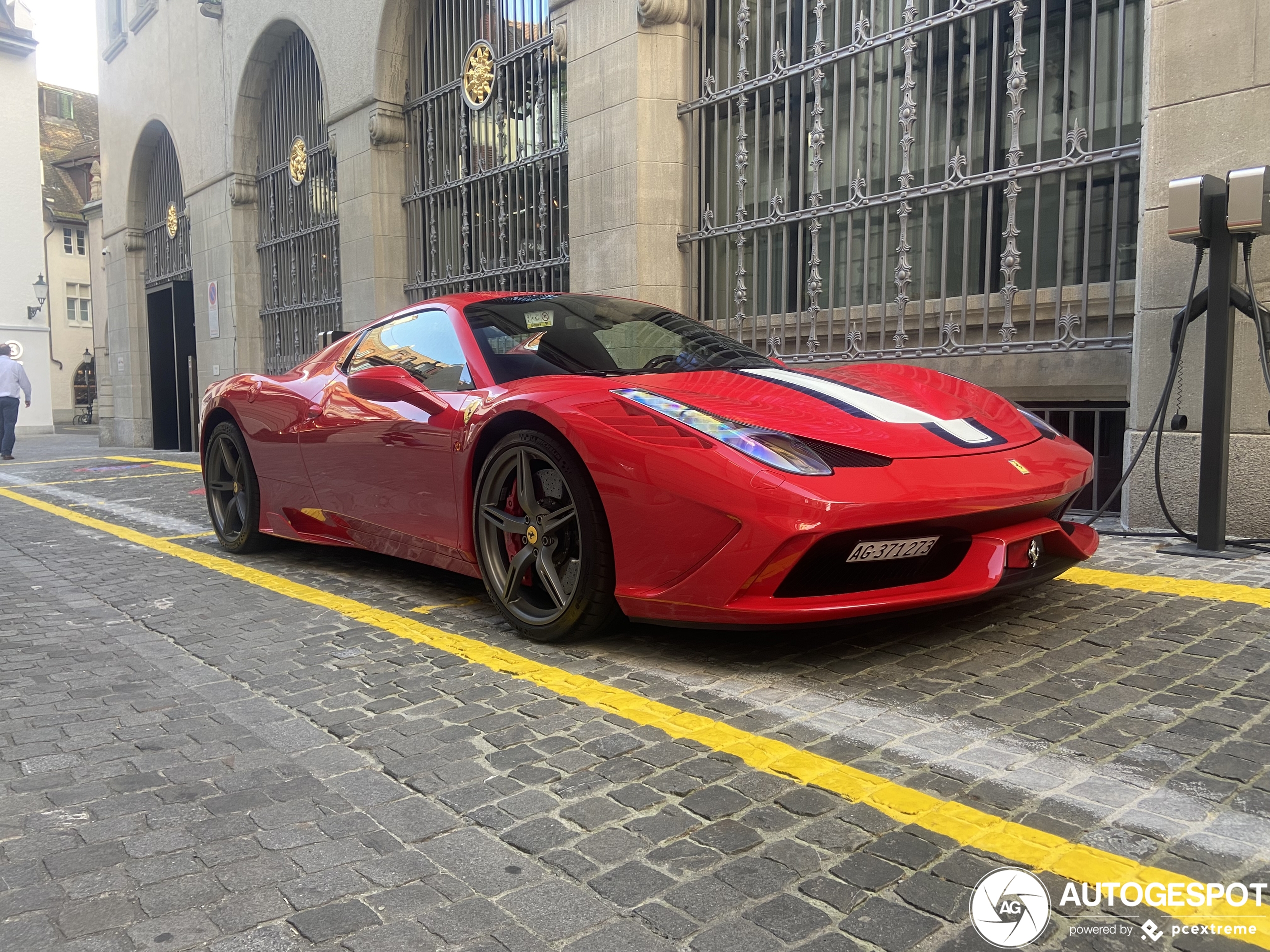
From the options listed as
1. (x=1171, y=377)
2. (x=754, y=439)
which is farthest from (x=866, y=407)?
(x=1171, y=377)

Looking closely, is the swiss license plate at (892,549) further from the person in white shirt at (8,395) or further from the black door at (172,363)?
the black door at (172,363)

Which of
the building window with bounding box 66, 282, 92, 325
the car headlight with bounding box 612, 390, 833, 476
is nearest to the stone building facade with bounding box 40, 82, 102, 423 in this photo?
the building window with bounding box 66, 282, 92, 325

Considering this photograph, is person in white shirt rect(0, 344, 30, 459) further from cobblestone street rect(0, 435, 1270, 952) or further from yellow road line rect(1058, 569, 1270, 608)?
yellow road line rect(1058, 569, 1270, 608)

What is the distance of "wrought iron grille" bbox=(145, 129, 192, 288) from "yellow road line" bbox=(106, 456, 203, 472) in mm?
4146

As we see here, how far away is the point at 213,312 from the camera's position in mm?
15758

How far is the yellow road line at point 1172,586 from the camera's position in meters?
3.58

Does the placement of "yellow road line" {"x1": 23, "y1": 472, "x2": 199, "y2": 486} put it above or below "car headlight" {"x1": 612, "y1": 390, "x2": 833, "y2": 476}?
below

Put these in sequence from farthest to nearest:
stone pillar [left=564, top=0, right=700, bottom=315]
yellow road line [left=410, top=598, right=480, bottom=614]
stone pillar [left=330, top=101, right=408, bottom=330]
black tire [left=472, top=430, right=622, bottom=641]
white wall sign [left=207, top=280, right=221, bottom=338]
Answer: white wall sign [left=207, top=280, right=221, bottom=338] → stone pillar [left=330, top=101, right=408, bottom=330] → stone pillar [left=564, top=0, right=700, bottom=315] → yellow road line [left=410, top=598, right=480, bottom=614] → black tire [left=472, top=430, right=622, bottom=641]

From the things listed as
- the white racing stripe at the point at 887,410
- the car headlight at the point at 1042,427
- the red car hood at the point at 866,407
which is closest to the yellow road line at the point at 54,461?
the red car hood at the point at 866,407

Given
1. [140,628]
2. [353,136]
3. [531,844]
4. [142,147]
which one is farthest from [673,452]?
[142,147]

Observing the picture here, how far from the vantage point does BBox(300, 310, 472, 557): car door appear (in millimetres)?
3707

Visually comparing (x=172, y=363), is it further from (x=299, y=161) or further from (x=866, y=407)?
(x=866, y=407)

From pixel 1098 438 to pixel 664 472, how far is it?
4.01 m

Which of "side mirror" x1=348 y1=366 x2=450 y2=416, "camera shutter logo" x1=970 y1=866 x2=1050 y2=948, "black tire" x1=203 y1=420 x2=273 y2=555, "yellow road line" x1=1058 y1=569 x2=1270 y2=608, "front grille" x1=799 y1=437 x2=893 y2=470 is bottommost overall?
"camera shutter logo" x1=970 y1=866 x2=1050 y2=948
